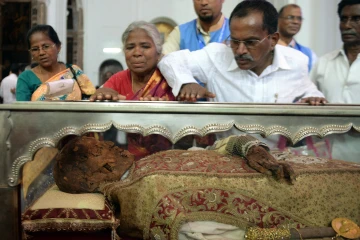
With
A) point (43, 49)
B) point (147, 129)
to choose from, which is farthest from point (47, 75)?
point (147, 129)

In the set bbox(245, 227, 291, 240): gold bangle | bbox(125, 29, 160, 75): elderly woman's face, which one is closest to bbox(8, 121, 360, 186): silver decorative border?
bbox(245, 227, 291, 240): gold bangle

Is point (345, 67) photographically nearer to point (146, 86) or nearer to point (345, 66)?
point (345, 66)

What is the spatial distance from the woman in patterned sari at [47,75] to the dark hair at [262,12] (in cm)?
109

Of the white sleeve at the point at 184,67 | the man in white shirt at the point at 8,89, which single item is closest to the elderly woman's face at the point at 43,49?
the white sleeve at the point at 184,67

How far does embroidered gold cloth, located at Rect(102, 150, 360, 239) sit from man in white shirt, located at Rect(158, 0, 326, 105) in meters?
0.60

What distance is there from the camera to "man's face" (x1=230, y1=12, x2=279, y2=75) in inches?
86.6

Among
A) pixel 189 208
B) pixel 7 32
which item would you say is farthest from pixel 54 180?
pixel 7 32

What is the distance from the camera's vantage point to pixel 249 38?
7.22 ft

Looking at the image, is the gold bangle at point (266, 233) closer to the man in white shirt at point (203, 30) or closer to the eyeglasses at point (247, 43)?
the eyeglasses at point (247, 43)

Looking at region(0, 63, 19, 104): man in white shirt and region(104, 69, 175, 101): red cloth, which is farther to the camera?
region(0, 63, 19, 104): man in white shirt

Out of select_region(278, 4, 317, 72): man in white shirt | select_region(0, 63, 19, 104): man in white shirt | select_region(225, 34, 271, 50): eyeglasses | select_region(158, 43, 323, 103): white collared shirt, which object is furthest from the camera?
select_region(0, 63, 19, 104): man in white shirt

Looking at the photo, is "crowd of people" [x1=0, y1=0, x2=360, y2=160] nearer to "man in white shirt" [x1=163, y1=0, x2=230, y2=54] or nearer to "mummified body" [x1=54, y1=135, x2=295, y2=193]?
"mummified body" [x1=54, y1=135, x2=295, y2=193]

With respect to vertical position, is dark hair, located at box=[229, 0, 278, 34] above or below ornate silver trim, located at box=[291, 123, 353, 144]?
above

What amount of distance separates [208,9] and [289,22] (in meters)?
1.21
